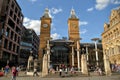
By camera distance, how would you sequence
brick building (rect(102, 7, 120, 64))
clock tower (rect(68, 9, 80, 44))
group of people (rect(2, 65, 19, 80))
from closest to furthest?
1. group of people (rect(2, 65, 19, 80))
2. brick building (rect(102, 7, 120, 64))
3. clock tower (rect(68, 9, 80, 44))

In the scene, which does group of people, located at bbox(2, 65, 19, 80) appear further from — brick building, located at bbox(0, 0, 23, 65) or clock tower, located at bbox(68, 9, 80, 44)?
clock tower, located at bbox(68, 9, 80, 44)

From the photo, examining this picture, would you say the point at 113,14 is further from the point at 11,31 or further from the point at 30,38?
the point at 30,38

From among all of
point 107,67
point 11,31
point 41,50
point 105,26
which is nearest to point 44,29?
point 41,50

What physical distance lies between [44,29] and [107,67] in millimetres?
44821

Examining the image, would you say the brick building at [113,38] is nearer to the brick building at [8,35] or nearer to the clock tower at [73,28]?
the clock tower at [73,28]

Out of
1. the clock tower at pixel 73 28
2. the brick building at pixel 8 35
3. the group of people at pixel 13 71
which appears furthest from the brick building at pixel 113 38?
the brick building at pixel 8 35

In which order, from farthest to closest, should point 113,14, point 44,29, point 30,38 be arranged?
1. point 30,38
2. point 44,29
3. point 113,14

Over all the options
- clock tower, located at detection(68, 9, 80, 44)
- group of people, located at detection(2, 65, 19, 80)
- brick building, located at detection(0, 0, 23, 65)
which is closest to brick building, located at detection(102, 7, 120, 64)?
clock tower, located at detection(68, 9, 80, 44)

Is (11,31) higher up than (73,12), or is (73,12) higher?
(73,12)

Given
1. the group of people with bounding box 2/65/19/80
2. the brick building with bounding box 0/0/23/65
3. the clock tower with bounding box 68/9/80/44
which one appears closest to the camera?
the group of people with bounding box 2/65/19/80

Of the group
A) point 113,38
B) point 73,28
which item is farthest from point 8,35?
point 113,38

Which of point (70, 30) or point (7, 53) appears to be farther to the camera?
point (70, 30)

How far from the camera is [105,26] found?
56.3m

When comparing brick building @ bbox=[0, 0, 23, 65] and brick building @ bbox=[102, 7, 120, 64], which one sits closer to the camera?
brick building @ bbox=[102, 7, 120, 64]
